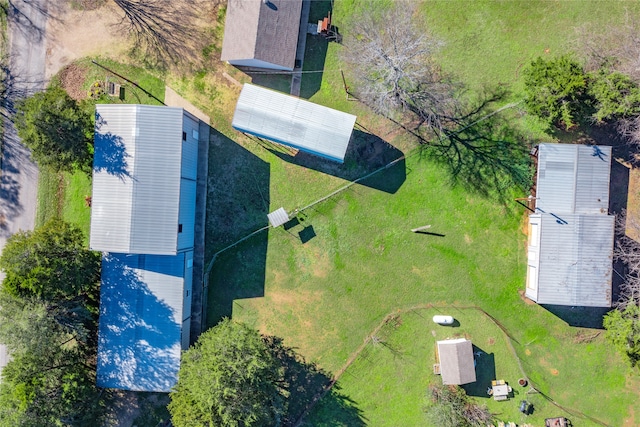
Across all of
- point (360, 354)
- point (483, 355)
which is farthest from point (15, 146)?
point (483, 355)

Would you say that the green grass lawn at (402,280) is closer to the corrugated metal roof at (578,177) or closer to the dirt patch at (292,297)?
the dirt patch at (292,297)

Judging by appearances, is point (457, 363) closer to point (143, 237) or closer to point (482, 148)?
point (482, 148)

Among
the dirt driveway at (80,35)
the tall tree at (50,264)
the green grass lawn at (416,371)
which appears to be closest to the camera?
the tall tree at (50,264)

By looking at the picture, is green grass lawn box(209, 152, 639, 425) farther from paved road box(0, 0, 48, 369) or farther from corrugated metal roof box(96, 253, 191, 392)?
paved road box(0, 0, 48, 369)

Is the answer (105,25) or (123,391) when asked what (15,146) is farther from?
(123,391)

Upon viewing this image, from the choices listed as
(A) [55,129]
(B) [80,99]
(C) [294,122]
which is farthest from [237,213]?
(B) [80,99]

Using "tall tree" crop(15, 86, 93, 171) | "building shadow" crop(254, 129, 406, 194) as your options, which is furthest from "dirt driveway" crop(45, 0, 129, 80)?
"building shadow" crop(254, 129, 406, 194)

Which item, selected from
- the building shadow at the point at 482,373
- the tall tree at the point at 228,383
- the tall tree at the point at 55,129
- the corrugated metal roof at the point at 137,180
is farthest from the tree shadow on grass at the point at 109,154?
the building shadow at the point at 482,373
